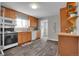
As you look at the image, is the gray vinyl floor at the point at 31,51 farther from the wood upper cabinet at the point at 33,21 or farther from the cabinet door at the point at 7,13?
the wood upper cabinet at the point at 33,21

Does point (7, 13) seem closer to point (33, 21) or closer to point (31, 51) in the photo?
point (31, 51)

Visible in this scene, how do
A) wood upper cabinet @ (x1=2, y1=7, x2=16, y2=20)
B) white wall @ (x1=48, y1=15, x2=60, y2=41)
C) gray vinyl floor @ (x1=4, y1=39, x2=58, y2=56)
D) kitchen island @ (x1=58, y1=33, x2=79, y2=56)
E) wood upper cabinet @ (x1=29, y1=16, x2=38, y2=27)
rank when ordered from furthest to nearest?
wood upper cabinet @ (x1=29, y1=16, x2=38, y2=27), white wall @ (x1=48, y1=15, x2=60, y2=41), wood upper cabinet @ (x1=2, y1=7, x2=16, y2=20), gray vinyl floor @ (x1=4, y1=39, x2=58, y2=56), kitchen island @ (x1=58, y1=33, x2=79, y2=56)

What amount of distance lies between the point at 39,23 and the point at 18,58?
7207mm

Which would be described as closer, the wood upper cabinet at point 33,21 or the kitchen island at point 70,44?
the kitchen island at point 70,44

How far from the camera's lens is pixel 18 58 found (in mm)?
978

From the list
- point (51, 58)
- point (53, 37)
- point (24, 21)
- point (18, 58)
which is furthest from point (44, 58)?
point (53, 37)

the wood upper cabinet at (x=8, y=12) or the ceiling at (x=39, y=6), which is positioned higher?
the ceiling at (x=39, y=6)

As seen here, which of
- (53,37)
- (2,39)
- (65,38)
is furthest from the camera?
(53,37)

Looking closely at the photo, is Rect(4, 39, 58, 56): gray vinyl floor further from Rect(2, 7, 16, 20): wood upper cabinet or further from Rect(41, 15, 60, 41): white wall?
Rect(41, 15, 60, 41): white wall

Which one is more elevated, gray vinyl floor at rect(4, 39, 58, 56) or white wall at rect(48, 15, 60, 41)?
white wall at rect(48, 15, 60, 41)

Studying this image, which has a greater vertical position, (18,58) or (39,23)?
(39,23)

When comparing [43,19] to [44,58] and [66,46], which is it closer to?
[66,46]

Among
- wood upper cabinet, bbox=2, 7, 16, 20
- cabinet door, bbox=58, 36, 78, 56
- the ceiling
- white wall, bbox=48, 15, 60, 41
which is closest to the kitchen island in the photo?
cabinet door, bbox=58, 36, 78, 56

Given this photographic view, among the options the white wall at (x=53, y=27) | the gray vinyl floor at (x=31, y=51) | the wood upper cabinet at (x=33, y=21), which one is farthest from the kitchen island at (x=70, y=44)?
the wood upper cabinet at (x=33, y=21)
